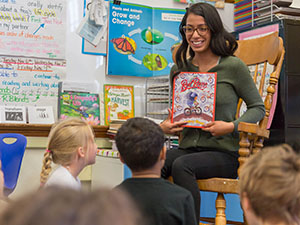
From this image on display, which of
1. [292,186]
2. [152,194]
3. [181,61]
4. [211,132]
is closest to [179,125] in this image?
[211,132]

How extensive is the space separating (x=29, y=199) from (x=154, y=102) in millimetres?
3333

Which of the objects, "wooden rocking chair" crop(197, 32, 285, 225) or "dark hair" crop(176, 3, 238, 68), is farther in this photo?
"dark hair" crop(176, 3, 238, 68)

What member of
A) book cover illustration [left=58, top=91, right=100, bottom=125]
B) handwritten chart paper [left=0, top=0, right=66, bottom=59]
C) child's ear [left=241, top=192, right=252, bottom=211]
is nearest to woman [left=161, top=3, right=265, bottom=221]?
child's ear [left=241, top=192, right=252, bottom=211]

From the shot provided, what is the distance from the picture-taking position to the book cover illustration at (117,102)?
3.68m

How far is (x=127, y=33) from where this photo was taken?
3.79 m

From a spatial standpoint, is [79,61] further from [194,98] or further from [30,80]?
[194,98]

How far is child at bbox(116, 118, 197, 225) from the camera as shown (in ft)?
4.51

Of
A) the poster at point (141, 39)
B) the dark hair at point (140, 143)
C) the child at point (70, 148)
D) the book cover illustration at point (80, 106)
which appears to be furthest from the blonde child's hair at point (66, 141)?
the poster at point (141, 39)

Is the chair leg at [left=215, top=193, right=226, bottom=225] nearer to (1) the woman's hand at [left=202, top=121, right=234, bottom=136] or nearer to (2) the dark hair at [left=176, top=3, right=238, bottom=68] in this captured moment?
(1) the woman's hand at [left=202, top=121, right=234, bottom=136]

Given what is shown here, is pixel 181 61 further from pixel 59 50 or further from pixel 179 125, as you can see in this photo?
pixel 59 50

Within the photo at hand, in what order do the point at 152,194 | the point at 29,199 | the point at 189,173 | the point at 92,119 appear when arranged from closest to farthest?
the point at 29,199, the point at 152,194, the point at 189,173, the point at 92,119

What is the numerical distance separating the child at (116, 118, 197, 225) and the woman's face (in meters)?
0.70

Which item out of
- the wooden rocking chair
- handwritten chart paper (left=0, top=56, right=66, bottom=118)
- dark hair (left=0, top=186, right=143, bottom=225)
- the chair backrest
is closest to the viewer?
dark hair (left=0, top=186, right=143, bottom=225)

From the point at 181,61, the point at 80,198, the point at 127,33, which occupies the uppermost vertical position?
the point at 127,33
